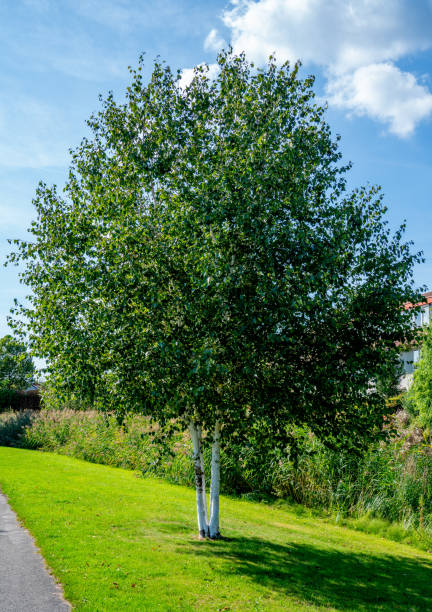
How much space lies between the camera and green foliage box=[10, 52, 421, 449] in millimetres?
8484

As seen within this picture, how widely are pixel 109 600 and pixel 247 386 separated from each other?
397 centimetres

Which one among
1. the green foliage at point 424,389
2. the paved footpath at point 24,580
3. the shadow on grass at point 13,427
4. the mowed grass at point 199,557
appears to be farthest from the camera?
the shadow on grass at point 13,427

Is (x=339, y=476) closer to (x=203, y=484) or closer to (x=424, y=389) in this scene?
(x=203, y=484)

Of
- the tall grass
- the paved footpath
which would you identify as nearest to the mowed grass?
the paved footpath

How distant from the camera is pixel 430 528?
1277 centimetres

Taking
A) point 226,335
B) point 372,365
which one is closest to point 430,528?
point 372,365

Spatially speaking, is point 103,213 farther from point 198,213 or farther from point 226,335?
point 226,335

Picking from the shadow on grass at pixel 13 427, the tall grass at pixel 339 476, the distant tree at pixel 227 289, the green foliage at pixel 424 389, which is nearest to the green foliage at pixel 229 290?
the distant tree at pixel 227 289

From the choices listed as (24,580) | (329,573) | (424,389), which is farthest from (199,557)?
(424,389)

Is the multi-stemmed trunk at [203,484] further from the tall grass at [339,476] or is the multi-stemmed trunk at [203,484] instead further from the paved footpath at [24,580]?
the paved footpath at [24,580]

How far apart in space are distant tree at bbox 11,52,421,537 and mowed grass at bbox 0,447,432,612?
61.1 inches

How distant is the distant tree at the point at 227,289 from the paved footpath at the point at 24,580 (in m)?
2.84

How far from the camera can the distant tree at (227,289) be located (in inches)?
334

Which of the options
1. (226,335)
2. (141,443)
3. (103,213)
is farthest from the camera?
(141,443)
